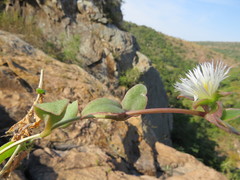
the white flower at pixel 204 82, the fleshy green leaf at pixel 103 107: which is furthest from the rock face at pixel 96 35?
the fleshy green leaf at pixel 103 107

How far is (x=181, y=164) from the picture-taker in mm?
2971

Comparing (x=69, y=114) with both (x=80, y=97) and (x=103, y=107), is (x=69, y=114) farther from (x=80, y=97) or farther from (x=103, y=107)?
(x=80, y=97)

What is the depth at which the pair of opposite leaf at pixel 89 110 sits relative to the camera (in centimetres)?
32

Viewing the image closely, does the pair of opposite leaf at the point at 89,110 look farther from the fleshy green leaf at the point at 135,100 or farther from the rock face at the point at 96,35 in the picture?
the rock face at the point at 96,35

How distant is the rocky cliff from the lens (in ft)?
5.65

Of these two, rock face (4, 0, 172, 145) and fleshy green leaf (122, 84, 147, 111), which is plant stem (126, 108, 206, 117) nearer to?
fleshy green leaf (122, 84, 147, 111)

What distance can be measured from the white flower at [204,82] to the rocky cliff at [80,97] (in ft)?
3.81

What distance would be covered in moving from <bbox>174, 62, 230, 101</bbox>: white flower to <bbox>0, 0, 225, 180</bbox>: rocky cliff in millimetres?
1163

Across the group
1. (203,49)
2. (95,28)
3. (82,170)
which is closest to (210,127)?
(95,28)

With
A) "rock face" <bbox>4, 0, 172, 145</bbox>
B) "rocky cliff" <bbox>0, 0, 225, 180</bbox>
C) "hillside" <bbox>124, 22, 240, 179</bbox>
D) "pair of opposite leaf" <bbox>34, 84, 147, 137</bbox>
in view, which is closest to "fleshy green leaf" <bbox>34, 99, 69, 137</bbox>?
"pair of opposite leaf" <bbox>34, 84, 147, 137</bbox>

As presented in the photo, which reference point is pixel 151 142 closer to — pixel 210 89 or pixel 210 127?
pixel 210 89

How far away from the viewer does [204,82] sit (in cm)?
43

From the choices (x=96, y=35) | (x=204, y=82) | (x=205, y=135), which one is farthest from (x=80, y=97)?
(x=205, y=135)

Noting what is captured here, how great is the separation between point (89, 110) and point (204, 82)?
0.74ft
